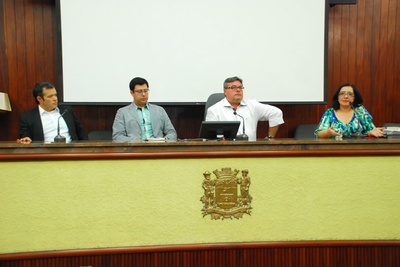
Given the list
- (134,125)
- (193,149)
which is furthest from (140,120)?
(193,149)

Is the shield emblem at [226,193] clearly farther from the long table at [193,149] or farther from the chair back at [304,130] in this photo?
the chair back at [304,130]

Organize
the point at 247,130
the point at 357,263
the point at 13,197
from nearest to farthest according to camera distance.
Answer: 1. the point at 13,197
2. the point at 357,263
3. the point at 247,130

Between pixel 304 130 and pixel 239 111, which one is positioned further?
pixel 304 130

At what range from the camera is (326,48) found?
3.76 metres

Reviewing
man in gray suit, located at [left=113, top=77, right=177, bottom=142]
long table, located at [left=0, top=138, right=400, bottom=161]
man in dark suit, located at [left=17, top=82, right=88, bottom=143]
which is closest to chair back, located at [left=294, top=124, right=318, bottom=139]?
man in gray suit, located at [left=113, top=77, right=177, bottom=142]

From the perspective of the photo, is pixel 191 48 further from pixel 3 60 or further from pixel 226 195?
pixel 226 195

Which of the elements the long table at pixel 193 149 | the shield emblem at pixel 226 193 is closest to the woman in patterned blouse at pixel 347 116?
the long table at pixel 193 149

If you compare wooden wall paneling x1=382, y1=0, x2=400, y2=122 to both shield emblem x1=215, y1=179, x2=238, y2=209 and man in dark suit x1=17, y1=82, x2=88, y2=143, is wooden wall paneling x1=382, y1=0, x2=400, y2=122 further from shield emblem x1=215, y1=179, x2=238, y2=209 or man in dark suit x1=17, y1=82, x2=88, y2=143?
man in dark suit x1=17, y1=82, x2=88, y2=143

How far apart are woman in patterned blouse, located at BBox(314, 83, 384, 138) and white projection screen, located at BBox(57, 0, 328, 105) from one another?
0.91 m

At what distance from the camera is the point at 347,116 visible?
285 cm

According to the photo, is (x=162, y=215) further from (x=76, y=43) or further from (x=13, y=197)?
(x=76, y=43)

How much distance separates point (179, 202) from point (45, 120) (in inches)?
64.0

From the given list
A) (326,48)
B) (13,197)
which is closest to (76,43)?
(13,197)

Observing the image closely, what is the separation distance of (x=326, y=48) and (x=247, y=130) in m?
1.39
